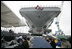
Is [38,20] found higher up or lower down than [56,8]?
lower down

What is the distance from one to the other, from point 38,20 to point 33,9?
4.00ft

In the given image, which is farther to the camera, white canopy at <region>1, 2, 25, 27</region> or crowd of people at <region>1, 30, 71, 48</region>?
white canopy at <region>1, 2, 25, 27</region>

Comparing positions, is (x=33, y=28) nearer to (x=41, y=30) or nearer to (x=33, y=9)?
(x=41, y=30)

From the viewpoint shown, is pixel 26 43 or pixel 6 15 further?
pixel 6 15

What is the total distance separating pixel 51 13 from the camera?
13867 millimetres

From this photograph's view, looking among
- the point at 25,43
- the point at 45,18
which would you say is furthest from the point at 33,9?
the point at 25,43

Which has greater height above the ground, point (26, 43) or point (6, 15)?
point (6, 15)

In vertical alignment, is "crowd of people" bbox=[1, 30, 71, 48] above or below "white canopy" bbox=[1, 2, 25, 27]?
below

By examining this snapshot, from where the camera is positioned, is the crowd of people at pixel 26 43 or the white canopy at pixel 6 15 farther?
the white canopy at pixel 6 15

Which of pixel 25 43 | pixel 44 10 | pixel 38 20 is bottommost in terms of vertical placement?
pixel 25 43

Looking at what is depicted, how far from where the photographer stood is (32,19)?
46.8 ft

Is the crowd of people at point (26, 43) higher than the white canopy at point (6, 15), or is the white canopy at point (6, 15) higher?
the white canopy at point (6, 15)

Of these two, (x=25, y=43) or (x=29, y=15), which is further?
(x=29, y=15)

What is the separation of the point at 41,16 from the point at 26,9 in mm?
1641
